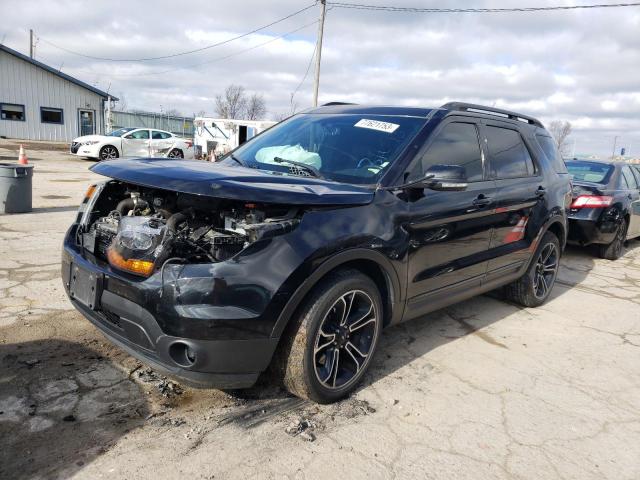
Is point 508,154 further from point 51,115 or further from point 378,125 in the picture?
point 51,115

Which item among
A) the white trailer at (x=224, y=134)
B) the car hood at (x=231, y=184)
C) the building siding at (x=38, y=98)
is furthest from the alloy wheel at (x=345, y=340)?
the building siding at (x=38, y=98)

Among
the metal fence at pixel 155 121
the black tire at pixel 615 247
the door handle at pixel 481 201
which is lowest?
the black tire at pixel 615 247

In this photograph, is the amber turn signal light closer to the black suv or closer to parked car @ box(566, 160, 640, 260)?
the black suv

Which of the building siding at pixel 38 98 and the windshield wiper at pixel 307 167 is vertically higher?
the building siding at pixel 38 98

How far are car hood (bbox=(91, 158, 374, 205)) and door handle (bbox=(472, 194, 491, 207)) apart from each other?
1211 mm

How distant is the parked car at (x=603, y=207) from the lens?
7.50 metres

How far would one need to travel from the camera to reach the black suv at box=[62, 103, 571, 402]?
249 cm

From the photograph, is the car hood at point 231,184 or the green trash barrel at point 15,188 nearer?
the car hood at point 231,184

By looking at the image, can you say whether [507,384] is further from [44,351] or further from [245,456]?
[44,351]

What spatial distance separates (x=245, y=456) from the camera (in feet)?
8.29

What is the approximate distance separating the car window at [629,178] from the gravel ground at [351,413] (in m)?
4.92

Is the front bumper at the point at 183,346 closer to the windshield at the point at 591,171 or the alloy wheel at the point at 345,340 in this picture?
the alloy wheel at the point at 345,340

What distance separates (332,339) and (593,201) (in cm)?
624

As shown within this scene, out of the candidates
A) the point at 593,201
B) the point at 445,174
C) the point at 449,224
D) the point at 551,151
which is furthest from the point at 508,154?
the point at 593,201
